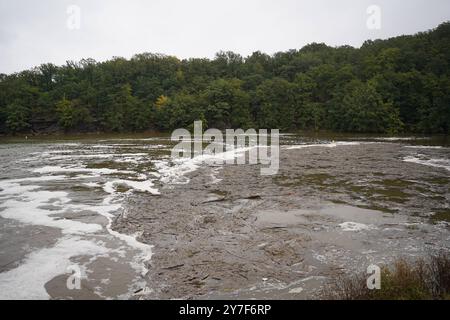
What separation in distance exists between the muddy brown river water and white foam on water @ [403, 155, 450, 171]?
11.7 feet

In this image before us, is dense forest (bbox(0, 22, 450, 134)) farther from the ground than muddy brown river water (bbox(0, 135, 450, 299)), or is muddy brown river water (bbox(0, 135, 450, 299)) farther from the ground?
dense forest (bbox(0, 22, 450, 134))

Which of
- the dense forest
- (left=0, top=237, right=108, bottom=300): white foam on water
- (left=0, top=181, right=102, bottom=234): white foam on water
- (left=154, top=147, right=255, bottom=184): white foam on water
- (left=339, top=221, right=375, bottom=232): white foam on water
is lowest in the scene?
(left=0, top=237, right=108, bottom=300): white foam on water

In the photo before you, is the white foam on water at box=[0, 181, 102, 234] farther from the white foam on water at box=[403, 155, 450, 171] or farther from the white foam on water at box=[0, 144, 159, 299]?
the white foam on water at box=[403, 155, 450, 171]

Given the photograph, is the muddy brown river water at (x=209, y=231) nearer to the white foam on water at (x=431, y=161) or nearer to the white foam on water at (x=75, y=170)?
the white foam on water at (x=75, y=170)

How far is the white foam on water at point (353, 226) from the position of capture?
11.1m

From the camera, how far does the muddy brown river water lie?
783 centimetres

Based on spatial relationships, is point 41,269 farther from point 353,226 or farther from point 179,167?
point 179,167

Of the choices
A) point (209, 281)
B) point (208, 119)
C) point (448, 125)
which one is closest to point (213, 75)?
point (208, 119)

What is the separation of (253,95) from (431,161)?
2702 inches

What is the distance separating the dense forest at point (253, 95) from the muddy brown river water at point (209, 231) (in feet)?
182

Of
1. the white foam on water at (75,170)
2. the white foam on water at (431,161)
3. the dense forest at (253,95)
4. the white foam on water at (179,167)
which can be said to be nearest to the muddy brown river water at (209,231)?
the white foam on water at (179,167)

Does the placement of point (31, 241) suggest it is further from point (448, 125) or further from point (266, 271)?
point (448, 125)

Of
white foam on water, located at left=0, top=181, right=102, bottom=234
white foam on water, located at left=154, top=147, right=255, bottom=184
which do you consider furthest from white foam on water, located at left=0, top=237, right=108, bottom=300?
white foam on water, located at left=154, top=147, right=255, bottom=184

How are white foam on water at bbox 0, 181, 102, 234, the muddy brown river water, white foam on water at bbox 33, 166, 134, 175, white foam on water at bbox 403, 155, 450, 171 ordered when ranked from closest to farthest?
the muddy brown river water < white foam on water at bbox 0, 181, 102, 234 < white foam on water at bbox 33, 166, 134, 175 < white foam on water at bbox 403, 155, 450, 171
